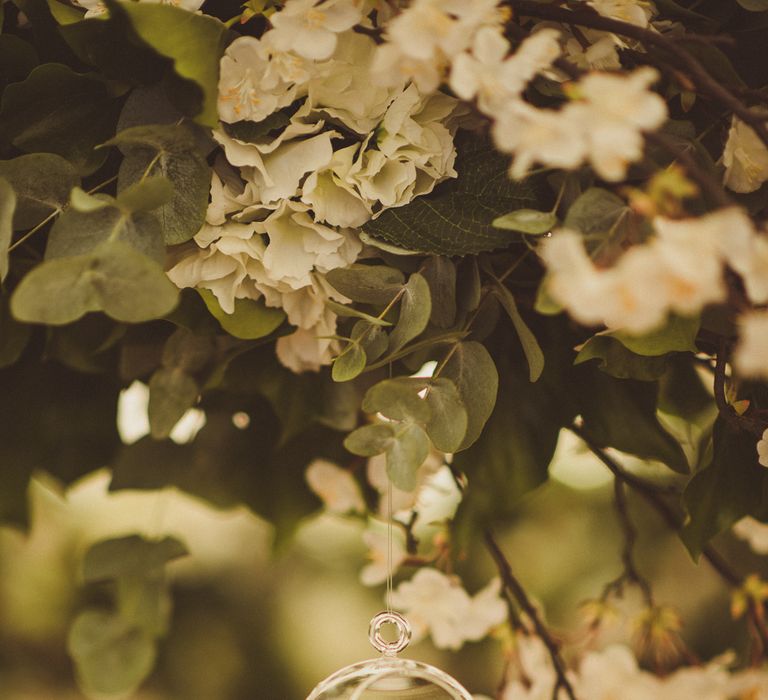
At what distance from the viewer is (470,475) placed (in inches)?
18.7

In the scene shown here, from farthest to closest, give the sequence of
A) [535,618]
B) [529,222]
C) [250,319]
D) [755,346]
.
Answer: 1. [535,618]
2. [250,319]
3. [529,222]
4. [755,346]

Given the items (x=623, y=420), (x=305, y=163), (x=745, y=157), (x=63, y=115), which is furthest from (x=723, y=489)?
(x=63, y=115)

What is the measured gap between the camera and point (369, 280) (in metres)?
0.37

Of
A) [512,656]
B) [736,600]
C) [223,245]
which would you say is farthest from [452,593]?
[223,245]

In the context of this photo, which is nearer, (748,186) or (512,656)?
(748,186)

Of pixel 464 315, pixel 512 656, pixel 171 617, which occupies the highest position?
pixel 464 315

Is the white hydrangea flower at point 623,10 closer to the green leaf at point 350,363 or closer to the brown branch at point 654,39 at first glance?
the brown branch at point 654,39

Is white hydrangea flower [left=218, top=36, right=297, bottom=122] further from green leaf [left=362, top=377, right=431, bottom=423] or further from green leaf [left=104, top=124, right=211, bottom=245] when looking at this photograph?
green leaf [left=362, top=377, right=431, bottom=423]

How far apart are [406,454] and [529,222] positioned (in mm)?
118

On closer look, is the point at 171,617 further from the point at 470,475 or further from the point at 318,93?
the point at 318,93

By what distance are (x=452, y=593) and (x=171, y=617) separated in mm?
357

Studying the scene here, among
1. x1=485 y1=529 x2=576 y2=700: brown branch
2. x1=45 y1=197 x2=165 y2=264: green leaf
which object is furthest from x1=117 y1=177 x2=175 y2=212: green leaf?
x1=485 y1=529 x2=576 y2=700: brown branch

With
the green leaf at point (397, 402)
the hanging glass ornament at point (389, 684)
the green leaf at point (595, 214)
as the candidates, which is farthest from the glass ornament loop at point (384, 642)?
the green leaf at point (595, 214)

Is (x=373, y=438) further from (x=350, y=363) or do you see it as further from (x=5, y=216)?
(x=5, y=216)
